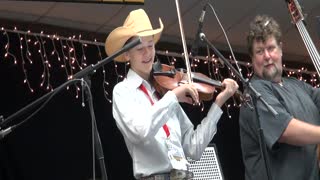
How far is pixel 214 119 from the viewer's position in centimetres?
281

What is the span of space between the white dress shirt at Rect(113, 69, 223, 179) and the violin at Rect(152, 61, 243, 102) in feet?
0.19

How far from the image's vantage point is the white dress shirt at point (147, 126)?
2482mm

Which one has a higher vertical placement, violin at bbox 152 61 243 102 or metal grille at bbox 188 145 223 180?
violin at bbox 152 61 243 102

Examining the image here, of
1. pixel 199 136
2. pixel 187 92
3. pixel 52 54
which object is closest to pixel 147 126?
pixel 187 92

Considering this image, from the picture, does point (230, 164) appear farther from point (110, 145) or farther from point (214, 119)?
point (214, 119)

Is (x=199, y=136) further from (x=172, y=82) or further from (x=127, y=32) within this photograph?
(x=127, y=32)

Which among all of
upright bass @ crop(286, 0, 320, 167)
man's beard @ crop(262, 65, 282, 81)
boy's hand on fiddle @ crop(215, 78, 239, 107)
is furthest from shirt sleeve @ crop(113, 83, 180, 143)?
upright bass @ crop(286, 0, 320, 167)

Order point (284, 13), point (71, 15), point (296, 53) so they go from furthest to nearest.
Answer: point (296, 53), point (284, 13), point (71, 15)

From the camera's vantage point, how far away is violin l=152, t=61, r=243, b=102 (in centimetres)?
281

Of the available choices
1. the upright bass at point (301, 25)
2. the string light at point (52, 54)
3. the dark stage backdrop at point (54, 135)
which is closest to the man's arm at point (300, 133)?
the upright bass at point (301, 25)

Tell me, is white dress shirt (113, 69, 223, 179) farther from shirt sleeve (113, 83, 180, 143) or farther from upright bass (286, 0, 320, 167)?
upright bass (286, 0, 320, 167)

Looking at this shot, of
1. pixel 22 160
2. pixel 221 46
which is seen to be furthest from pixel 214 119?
pixel 221 46

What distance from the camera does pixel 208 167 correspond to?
3.23 metres

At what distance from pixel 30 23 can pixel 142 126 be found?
243 centimetres
